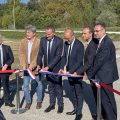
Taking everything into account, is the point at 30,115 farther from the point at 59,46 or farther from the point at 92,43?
the point at 92,43

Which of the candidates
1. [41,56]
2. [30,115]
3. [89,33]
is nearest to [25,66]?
[41,56]

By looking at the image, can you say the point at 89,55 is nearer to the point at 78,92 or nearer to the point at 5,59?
the point at 78,92

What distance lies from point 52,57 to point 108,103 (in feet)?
5.52

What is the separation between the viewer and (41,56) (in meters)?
8.46

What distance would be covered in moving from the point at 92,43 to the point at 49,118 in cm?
191

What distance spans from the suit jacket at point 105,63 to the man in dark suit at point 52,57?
1330 mm

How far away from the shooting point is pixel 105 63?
277 inches

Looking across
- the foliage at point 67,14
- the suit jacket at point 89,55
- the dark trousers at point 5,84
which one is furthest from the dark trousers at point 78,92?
the foliage at point 67,14

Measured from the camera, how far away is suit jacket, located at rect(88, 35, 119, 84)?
6977 millimetres

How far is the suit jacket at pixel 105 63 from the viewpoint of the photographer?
6.98 metres

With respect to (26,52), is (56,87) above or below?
below

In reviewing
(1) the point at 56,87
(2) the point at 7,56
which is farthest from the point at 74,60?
(2) the point at 7,56

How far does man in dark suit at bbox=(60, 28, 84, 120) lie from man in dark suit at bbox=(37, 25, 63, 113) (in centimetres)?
30

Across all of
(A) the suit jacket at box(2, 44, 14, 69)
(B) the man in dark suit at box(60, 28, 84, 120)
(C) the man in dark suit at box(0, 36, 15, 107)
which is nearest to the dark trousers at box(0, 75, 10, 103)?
(C) the man in dark suit at box(0, 36, 15, 107)
